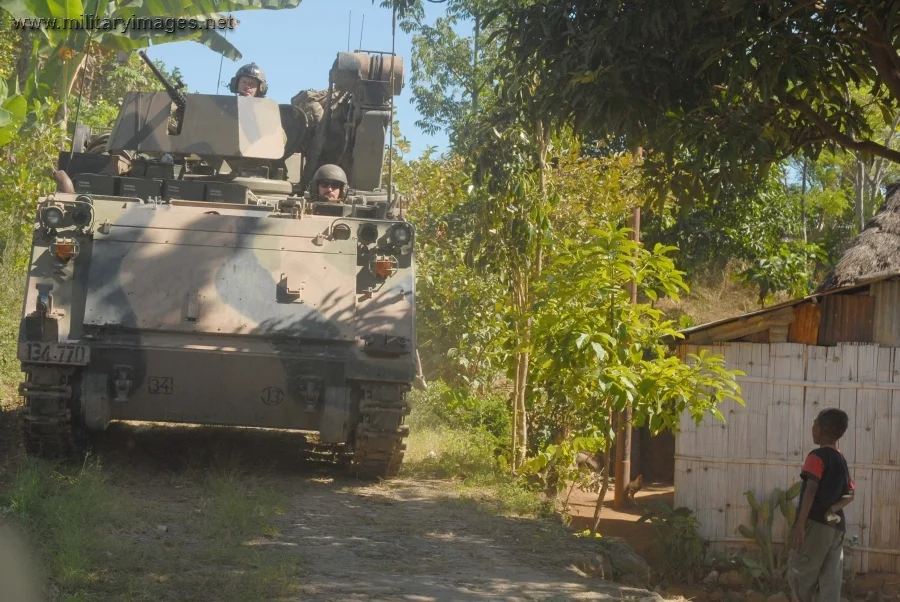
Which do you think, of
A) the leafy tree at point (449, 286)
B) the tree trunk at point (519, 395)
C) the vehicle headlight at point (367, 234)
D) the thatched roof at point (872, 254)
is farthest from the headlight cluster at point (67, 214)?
the thatched roof at point (872, 254)

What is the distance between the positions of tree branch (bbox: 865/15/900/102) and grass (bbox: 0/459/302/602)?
4.20m

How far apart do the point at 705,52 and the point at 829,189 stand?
20551mm

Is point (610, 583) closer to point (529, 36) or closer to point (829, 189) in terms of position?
point (529, 36)

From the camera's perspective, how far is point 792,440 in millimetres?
9352

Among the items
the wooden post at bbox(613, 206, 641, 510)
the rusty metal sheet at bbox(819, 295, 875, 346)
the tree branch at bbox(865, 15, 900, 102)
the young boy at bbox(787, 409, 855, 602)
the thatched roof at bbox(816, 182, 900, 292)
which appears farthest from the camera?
the wooden post at bbox(613, 206, 641, 510)

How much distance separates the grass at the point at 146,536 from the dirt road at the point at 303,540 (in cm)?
1

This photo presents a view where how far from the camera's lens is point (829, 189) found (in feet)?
83.9

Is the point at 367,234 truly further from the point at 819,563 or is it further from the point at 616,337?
the point at 819,563

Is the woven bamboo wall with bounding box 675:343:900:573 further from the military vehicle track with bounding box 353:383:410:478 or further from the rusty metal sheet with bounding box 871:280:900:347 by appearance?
the military vehicle track with bounding box 353:383:410:478

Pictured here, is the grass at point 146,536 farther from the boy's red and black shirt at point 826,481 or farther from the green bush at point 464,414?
the green bush at point 464,414

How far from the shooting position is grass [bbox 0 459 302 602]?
494cm

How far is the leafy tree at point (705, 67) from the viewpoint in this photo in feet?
20.1

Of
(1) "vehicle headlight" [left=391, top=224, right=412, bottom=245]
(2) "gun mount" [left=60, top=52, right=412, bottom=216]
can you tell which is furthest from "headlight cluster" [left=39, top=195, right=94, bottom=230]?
(1) "vehicle headlight" [left=391, top=224, right=412, bottom=245]

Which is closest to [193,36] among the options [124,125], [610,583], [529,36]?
[124,125]
